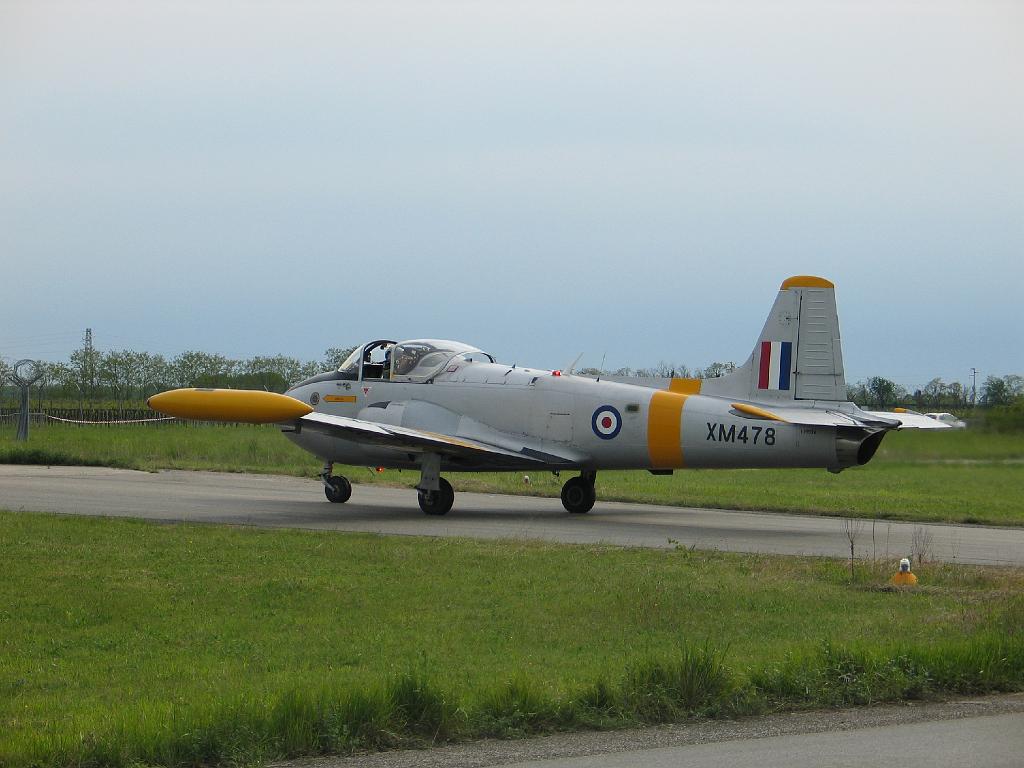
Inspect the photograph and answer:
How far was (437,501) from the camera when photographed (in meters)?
24.9

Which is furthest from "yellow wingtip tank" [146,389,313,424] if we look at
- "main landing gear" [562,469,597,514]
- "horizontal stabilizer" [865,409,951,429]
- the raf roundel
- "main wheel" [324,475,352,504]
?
"horizontal stabilizer" [865,409,951,429]

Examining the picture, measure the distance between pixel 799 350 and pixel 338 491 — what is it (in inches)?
409

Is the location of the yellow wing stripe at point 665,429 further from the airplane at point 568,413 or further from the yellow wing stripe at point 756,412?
the yellow wing stripe at point 756,412

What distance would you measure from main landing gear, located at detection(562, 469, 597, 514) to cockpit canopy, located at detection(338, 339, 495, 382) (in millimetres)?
3415

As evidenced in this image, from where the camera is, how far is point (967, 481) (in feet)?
59.0

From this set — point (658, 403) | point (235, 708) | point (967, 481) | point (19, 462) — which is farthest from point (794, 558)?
point (19, 462)

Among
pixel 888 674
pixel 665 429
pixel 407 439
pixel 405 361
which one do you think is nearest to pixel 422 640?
pixel 888 674

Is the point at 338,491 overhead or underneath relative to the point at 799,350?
underneath

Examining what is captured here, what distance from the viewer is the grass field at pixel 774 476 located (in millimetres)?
17703

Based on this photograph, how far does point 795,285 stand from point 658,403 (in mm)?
3319

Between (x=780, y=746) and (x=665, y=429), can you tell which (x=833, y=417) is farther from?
(x=780, y=746)

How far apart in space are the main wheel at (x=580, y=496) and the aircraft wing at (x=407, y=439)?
122 cm

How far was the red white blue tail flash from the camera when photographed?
73.3 feet

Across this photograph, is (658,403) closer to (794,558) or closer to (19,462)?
(794,558)
